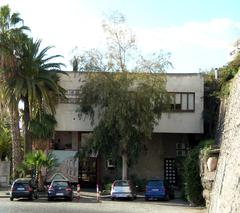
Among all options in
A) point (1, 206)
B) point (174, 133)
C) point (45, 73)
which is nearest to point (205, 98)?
point (174, 133)

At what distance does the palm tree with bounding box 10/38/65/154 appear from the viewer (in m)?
43.2

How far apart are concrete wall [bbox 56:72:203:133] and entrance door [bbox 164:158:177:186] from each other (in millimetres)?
4125

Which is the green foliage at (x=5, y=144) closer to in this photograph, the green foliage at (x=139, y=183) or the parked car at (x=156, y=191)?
the green foliage at (x=139, y=183)

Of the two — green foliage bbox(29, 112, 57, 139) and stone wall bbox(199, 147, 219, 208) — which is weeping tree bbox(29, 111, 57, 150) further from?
stone wall bbox(199, 147, 219, 208)

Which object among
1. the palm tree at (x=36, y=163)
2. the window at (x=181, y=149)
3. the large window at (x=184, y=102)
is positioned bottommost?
the palm tree at (x=36, y=163)

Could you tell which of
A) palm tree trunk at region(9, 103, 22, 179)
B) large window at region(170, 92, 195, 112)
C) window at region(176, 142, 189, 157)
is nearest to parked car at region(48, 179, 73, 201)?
palm tree trunk at region(9, 103, 22, 179)

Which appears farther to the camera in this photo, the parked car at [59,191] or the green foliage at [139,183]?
the green foliage at [139,183]

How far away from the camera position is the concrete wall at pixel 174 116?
1901 inches

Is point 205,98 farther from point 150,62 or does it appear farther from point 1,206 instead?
point 1,206

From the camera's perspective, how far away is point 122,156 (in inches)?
1713

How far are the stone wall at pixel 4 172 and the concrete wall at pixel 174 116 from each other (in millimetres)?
5574

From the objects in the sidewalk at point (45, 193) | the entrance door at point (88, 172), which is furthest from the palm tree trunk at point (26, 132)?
the entrance door at point (88, 172)

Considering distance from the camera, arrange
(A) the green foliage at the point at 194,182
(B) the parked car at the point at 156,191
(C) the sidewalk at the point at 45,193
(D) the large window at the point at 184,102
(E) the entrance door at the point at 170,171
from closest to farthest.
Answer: (A) the green foliage at the point at 194,182 < (B) the parked car at the point at 156,191 < (C) the sidewalk at the point at 45,193 < (D) the large window at the point at 184,102 < (E) the entrance door at the point at 170,171

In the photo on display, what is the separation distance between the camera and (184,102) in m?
48.5
